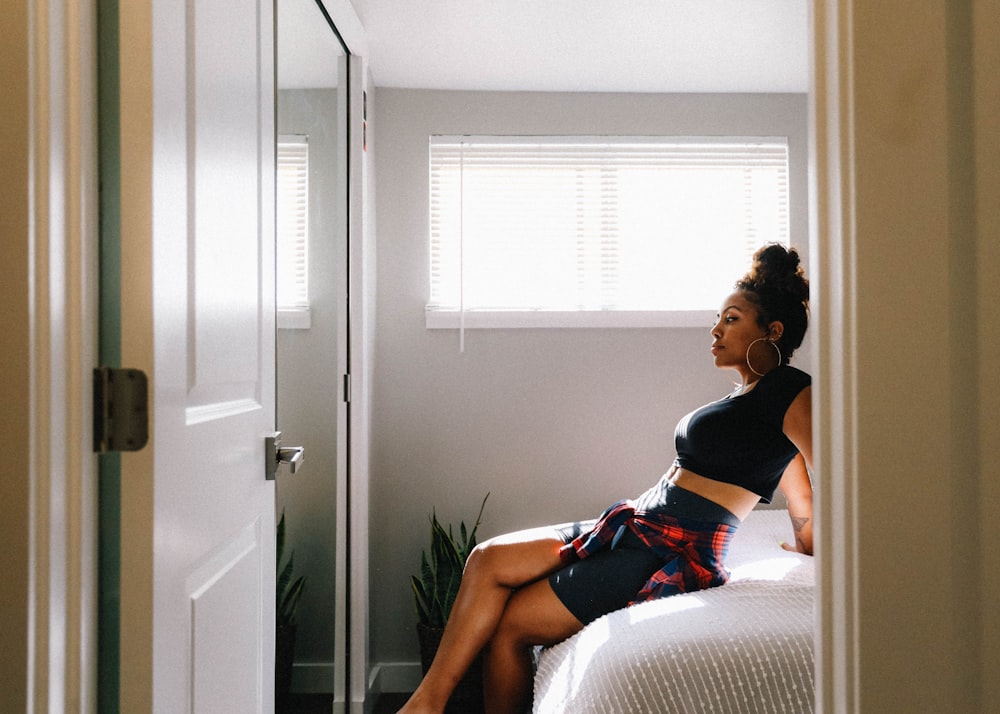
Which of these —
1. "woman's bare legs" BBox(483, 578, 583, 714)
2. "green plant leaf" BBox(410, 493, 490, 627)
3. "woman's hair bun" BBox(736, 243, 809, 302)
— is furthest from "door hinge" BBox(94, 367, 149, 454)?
"green plant leaf" BBox(410, 493, 490, 627)

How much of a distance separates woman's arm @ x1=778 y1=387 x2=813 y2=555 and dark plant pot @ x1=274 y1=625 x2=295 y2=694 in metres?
1.29

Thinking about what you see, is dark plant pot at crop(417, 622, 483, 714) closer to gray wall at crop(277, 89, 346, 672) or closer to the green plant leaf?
the green plant leaf

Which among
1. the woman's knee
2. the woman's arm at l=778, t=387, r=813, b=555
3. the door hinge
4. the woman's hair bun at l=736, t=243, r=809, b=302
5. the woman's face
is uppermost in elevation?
the woman's hair bun at l=736, t=243, r=809, b=302

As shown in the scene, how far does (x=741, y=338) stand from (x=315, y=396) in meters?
1.20

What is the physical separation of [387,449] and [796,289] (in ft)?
5.23

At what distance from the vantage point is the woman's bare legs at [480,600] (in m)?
2.00

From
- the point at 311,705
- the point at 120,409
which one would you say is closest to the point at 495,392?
the point at 311,705

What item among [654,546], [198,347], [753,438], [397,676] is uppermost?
[198,347]

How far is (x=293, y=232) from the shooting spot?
1.77 m

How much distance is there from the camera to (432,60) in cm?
268

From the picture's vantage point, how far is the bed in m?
1.56

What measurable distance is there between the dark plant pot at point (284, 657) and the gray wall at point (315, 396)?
0.07m

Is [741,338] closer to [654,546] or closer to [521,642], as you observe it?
[654,546]

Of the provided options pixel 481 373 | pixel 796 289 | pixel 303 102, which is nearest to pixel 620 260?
pixel 481 373
